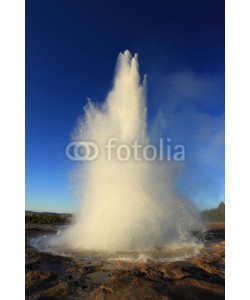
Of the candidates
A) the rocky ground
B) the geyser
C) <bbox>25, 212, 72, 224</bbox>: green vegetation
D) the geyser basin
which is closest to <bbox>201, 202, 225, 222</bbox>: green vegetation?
the geyser

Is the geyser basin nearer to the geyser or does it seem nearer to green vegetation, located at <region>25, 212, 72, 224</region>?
the geyser

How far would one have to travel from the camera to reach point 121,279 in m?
5.63

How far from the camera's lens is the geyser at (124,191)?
698 centimetres

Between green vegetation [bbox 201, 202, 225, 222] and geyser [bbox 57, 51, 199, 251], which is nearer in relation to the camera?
geyser [bbox 57, 51, 199, 251]

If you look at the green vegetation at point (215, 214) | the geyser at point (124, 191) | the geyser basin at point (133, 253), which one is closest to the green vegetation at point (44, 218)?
the geyser at point (124, 191)

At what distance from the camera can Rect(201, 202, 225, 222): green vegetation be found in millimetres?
8893

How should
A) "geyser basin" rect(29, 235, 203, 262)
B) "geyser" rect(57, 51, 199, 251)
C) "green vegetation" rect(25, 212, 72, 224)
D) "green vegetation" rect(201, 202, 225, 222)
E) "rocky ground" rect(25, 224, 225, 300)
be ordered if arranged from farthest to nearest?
1. "green vegetation" rect(201, 202, 225, 222)
2. "green vegetation" rect(25, 212, 72, 224)
3. "geyser" rect(57, 51, 199, 251)
4. "geyser basin" rect(29, 235, 203, 262)
5. "rocky ground" rect(25, 224, 225, 300)

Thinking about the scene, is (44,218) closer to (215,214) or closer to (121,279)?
(121,279)

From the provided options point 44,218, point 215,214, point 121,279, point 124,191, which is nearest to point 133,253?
point 121,279

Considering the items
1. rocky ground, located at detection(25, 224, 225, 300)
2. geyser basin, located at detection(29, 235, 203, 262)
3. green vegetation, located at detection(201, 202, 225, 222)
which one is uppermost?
green vegetation, located at detection(201, 202, 225, 222)

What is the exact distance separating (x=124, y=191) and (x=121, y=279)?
6.91ft

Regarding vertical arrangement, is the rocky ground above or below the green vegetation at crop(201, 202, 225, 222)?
below

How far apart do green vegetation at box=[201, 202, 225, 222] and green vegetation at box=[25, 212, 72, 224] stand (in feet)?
12.2
